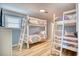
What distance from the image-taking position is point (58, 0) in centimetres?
158

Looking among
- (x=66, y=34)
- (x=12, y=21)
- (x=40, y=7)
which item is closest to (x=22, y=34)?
(x=12, y=21)

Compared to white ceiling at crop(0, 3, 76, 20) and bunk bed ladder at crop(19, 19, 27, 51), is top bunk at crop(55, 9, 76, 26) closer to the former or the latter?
white ceiling at crop(0, 3, 76, 20)

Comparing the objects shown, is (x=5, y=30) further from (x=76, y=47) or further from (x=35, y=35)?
(x=76, y=47)

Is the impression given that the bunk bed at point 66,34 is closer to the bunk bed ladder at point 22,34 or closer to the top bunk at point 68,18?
the top bunk at point 68,18

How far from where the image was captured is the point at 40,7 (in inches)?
62.5

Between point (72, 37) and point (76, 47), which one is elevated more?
point (72, 37)

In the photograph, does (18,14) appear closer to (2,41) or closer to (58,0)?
(2,41)

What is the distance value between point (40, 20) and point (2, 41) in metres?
0.60

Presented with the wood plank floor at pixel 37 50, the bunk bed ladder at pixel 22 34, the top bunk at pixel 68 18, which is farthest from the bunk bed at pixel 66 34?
the bunk bed ladder at pixel 22 34

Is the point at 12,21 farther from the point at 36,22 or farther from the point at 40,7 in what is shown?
the point at 40,7

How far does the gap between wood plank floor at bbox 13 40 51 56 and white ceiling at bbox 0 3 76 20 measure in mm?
375

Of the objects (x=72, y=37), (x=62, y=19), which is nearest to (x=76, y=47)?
(x=72, y=37)

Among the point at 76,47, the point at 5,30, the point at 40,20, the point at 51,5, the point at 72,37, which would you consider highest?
the point at 51,5

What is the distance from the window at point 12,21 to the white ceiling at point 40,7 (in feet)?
0.37
